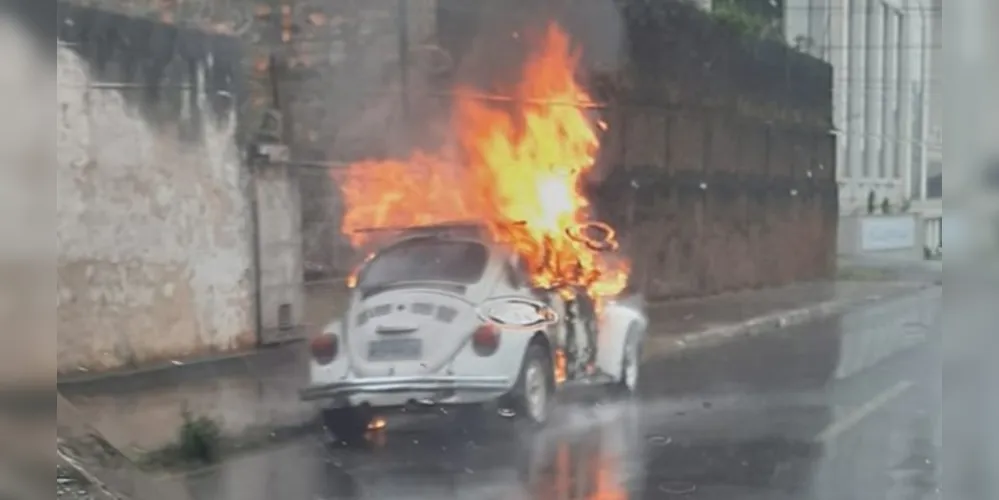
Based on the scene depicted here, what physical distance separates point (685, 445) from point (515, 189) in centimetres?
87

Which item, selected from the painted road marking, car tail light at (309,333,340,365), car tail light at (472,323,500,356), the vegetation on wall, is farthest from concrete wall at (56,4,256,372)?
the painted road marking

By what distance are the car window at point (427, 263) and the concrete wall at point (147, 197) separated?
36cm

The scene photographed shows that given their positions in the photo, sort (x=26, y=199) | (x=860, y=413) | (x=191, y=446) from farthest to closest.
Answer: (x=860, y=413)
(x=191, y=446)
(x=26, y=199)

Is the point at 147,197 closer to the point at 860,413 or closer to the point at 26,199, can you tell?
the point at 26,199

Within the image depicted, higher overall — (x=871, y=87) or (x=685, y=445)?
(x=871, y=87)

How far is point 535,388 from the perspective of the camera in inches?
126

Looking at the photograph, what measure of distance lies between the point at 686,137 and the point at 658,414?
811 millimetres

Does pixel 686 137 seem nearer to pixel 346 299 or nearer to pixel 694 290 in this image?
pixel 694 290

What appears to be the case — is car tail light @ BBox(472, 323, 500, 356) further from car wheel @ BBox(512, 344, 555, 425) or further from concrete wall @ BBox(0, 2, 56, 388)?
concrete wall @ BBox(0, 2, 56, 388)

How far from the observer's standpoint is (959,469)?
2.28 metres

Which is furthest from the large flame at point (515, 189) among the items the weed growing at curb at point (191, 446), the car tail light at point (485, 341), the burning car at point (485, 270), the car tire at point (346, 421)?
the weed growing at curb at point (191, 446)

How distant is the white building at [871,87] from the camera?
2998mm

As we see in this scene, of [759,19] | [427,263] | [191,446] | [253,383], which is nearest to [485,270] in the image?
[427,263]

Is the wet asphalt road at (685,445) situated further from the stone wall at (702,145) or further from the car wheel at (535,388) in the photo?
the stone wall at (702,145)
